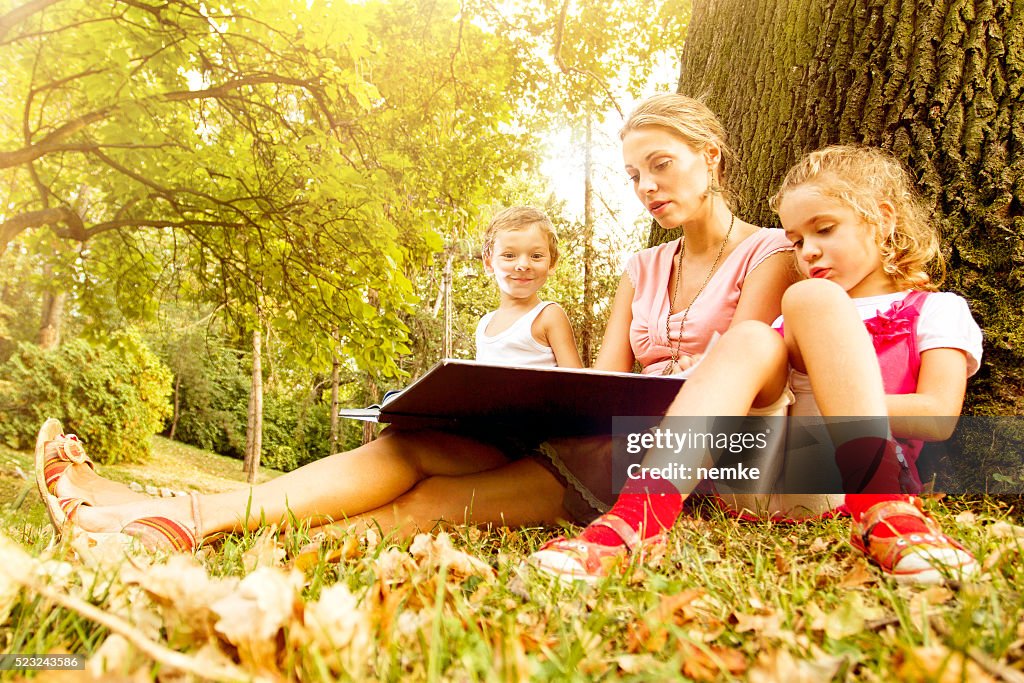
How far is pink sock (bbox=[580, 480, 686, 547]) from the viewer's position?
1.35 metres

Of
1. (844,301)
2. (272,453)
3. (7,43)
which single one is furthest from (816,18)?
(272,453)

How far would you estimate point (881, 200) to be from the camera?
1.98 meters

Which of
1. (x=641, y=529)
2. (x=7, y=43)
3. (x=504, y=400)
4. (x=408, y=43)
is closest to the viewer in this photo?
(x=641, y=529)

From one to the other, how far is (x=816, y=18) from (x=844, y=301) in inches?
68.8

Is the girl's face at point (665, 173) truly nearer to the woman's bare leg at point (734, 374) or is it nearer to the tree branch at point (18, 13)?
the woman's bare leg at point (734, 374)

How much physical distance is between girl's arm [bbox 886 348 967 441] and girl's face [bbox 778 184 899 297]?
293mm

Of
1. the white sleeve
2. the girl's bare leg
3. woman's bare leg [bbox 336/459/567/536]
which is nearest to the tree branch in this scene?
the girl's bare leg

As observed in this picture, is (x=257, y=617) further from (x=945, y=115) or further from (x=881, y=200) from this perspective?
→ (x=945, y=115)

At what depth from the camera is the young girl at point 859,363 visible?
1.29m

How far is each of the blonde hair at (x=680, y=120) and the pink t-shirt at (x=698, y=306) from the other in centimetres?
33

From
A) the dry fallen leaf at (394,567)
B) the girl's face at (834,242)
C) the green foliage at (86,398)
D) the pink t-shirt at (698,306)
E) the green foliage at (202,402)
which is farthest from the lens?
the green foliage at (202,402)

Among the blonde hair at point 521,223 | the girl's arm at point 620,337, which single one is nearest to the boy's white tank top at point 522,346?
the blonde hair at point 521,223

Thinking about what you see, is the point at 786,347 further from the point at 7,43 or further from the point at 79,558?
the point at 7,43

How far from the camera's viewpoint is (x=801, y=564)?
1.36 m
